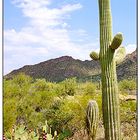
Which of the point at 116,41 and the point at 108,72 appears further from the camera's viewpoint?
the point at 108,72

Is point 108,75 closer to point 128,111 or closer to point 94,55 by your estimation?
point 94,55

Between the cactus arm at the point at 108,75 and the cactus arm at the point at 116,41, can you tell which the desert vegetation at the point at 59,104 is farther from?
the cactus arm at the point at 116,41

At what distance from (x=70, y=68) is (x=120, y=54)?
215cm

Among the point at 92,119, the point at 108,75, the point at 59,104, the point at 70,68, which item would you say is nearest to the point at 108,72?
the point at 108,75

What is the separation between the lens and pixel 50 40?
335 centimetres

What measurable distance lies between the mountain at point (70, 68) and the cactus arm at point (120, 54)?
0.06 m

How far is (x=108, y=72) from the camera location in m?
3.01

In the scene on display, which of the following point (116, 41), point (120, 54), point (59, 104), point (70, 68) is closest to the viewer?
point (116, 41)

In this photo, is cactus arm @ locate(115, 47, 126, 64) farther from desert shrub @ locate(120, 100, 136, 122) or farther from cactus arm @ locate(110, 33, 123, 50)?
desert shrub @ locate(120, 100, 136, 122)

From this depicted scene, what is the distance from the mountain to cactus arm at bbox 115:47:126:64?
57 mm

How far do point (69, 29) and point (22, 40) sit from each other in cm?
40

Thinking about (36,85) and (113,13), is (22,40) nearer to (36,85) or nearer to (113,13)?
(113,13)

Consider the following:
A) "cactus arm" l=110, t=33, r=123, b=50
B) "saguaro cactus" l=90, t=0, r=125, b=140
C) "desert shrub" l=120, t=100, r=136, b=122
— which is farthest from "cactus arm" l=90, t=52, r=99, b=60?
"desert shrub" l=120, t=100, r=136, b=122

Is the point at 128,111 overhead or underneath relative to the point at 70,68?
underneath
